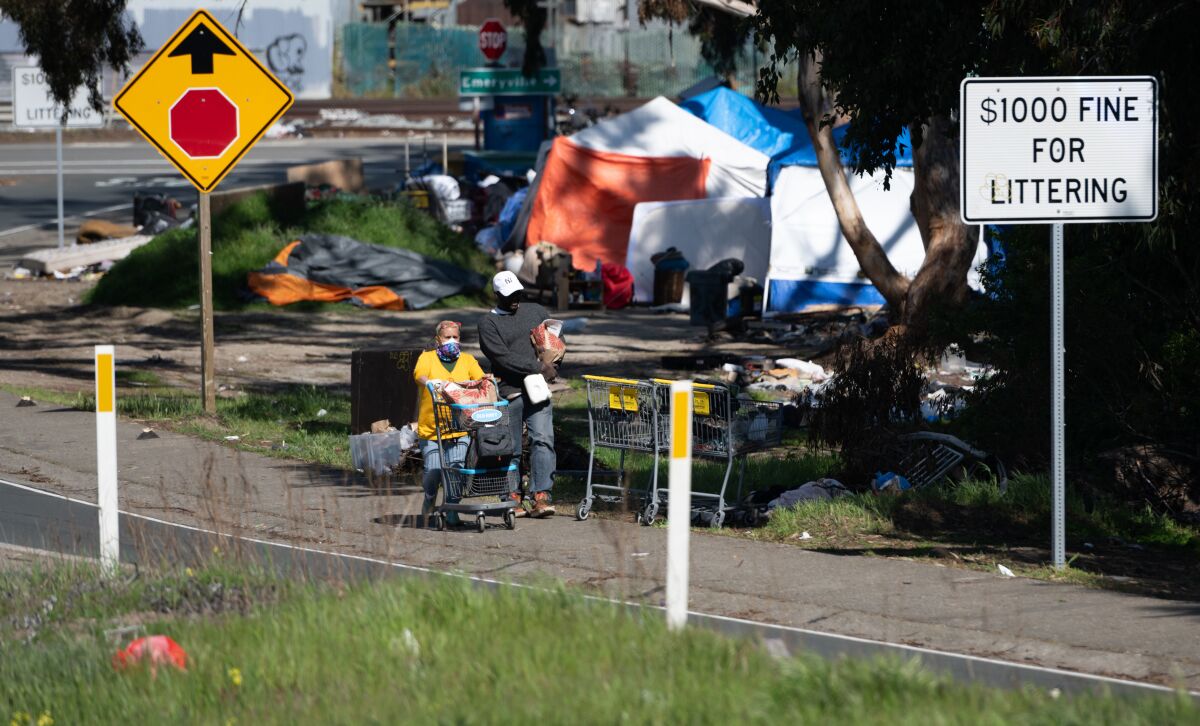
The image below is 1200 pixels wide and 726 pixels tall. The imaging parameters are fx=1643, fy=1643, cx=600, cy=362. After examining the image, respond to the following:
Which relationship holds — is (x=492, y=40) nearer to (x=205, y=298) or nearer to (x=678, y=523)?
(x=205, y=298)

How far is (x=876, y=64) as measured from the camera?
38.2 ft

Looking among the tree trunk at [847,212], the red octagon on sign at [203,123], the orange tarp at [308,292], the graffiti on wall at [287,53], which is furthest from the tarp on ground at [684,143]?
the graffiti on wall at [287,53]

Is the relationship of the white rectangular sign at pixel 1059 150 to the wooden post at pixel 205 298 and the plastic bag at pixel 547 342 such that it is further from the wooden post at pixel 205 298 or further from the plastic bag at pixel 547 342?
the wooden post at pixel 205 298

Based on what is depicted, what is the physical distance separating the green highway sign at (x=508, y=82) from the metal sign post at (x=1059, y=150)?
95.8 feet

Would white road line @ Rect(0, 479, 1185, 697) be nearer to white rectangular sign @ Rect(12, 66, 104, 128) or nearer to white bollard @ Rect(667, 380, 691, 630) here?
white bollard @ Rect(667, 380, 691, 630)

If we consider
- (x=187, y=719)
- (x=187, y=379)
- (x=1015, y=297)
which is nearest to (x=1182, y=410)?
(x=1015, y=297)

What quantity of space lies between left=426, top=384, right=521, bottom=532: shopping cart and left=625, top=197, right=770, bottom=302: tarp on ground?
1579cm

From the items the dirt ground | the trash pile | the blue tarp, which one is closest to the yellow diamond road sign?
the dirt ground

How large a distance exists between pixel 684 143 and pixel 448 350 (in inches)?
732

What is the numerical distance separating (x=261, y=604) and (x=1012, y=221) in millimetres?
4553

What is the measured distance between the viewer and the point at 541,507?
11.4m

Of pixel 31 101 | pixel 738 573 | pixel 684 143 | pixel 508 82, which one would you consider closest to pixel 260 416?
pixel 738 573

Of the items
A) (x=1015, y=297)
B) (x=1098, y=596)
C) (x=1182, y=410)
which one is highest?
(x=1015, y=297)

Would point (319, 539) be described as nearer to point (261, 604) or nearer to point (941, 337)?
point (261, 604)
